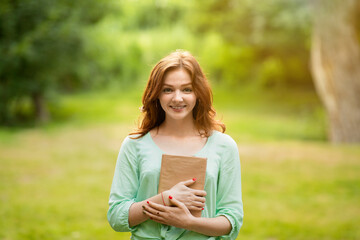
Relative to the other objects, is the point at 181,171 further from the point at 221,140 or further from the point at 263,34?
the point at 263,34

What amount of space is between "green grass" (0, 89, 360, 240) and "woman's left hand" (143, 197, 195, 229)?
640 mm

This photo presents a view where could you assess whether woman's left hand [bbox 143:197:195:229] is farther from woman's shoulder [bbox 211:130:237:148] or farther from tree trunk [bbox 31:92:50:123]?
tree trunk [bbox 31:92:50:123]

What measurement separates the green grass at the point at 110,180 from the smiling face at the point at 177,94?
41cm

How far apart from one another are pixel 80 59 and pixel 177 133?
11019 mm

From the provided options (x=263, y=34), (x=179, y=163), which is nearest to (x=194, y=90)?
(x=179, y=163)

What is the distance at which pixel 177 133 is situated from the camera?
2211mm

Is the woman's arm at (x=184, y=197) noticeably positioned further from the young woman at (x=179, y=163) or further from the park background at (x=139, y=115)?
the park background at (x=139, y=115)

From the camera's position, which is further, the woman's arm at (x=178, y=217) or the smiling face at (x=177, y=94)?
the smiling face at (x=177, y=94)

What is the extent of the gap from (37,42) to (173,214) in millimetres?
9754

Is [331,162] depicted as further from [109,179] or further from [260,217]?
[109,179]

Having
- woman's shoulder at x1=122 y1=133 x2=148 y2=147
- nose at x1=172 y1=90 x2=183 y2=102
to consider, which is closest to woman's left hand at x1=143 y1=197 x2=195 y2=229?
woman's shoulder at x1=122 y1=133 x2=148 y2=147

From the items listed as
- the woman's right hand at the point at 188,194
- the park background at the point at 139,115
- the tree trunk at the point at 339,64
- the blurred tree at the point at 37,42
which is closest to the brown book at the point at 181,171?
the woman's right hand at the point at 188,194

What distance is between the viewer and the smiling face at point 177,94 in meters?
2.09

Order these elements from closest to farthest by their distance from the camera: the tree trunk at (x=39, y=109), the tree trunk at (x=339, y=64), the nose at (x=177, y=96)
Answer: the nose at (x=177, y=96), the tree trunk at (x=339, y=64), the tree trunk at (x=39, y=109)
